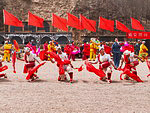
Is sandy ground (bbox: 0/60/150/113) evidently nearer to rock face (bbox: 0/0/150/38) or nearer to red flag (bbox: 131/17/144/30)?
red flag (bbox: 131/17/144/30)

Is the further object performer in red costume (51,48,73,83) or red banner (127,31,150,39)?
red banner (127,31,150,39)

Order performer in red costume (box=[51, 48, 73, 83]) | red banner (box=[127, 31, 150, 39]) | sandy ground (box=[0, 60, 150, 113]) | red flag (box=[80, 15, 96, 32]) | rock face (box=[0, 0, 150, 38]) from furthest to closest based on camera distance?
1. rock face (box=[0, 0, 150, 38])
2. red flag (box=[80, 15, 96, 32])
3. red banner (box=[127, 31, 150, 39])
4. performer in red costume (box=[51, 48, 73, 83])
5. sandy ground (box=[0, 60, 150, 113])

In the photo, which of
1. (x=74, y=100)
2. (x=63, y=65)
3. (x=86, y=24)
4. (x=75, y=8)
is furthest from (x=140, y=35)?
(x=74, y=100)

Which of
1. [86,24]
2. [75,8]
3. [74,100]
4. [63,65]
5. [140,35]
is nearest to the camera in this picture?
[74,100]

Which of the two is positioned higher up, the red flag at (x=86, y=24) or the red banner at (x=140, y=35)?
the red flag at (x=86, y=24)

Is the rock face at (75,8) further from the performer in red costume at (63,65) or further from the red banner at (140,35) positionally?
the performer in red costume at (63,65)

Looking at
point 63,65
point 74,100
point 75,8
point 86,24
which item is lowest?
point 74,100

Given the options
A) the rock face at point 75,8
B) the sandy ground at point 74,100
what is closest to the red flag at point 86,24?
the rock face at point 75,8

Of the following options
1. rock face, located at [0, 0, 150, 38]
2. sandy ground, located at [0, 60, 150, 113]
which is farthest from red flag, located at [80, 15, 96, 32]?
sandy ground, located at [0, 60, 150, 113]

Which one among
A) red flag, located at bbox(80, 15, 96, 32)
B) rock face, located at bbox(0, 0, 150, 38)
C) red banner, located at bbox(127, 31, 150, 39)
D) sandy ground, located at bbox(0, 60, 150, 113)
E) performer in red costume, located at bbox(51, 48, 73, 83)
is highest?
rock face, located at bbox(0, 0, 150, 38)

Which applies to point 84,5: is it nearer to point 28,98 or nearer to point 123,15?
point 123,15

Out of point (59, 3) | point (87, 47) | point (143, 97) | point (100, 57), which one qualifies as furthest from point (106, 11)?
point (143, 97)

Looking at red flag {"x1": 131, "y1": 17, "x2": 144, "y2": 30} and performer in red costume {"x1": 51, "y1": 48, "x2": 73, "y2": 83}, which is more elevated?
red flag {"x1": 131, "y1": 17, "x2": 144, "y2": 30}

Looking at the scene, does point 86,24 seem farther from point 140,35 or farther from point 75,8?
point 75,8
